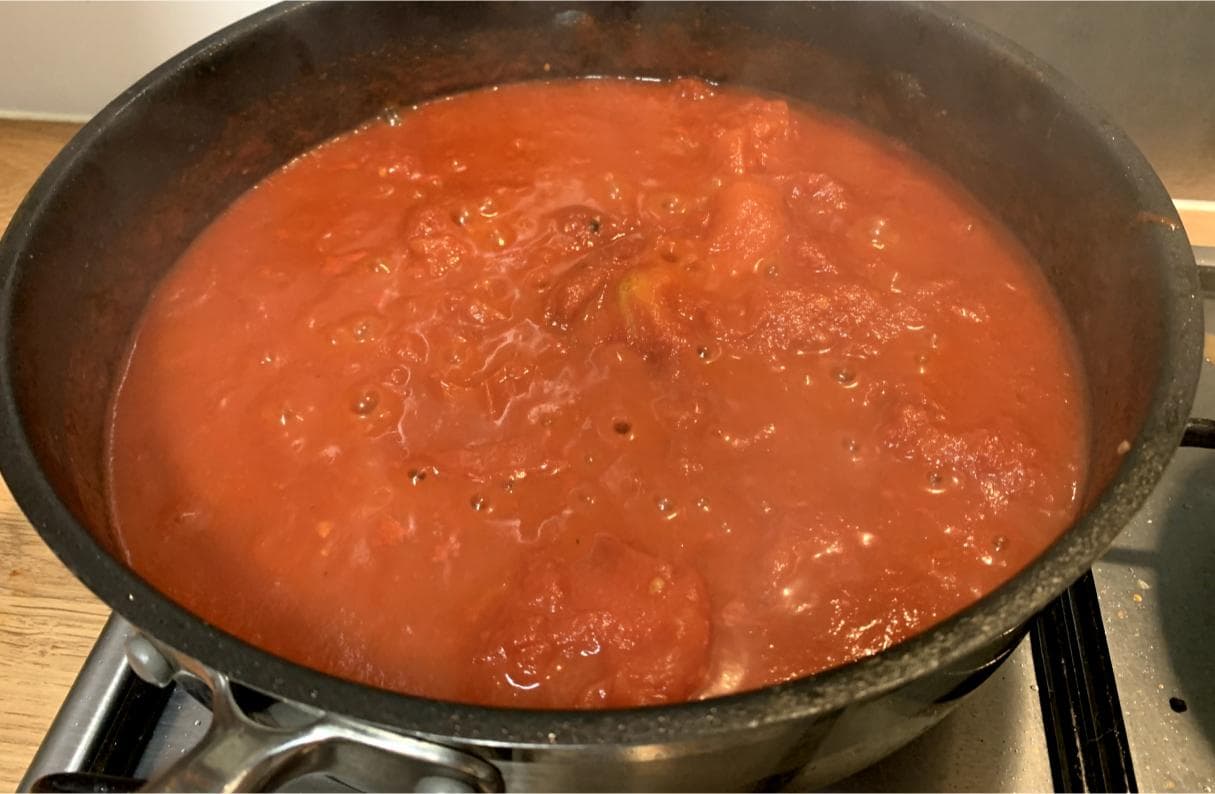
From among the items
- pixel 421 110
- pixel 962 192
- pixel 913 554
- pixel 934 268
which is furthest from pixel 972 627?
pixel 421 110

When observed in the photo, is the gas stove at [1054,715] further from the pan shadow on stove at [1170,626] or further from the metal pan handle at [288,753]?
the metal pan handle at [288,753]

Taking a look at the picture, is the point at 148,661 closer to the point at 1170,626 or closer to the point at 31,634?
the point at 31,634

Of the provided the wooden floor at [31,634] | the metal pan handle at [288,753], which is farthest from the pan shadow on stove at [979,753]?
the wooden floor at [31,634]

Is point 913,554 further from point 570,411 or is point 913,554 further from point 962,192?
point 962,192

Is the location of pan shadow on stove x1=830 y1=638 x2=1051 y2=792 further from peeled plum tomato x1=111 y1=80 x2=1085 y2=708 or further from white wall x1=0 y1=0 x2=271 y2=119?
white wall x1=0 y1=0 x2=271 y2=119

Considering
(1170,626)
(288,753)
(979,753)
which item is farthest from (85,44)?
(1170,626)
